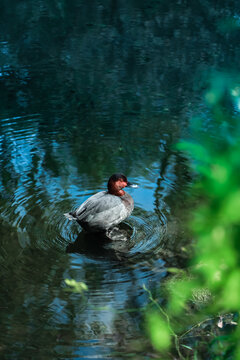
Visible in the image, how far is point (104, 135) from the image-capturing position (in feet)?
23.6

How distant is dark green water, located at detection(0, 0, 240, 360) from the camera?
3613mm

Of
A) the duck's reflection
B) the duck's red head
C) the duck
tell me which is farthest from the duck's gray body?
the duck's red head

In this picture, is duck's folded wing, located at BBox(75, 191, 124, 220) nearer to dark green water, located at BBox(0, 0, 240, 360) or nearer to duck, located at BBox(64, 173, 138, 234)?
duck, located at BBox(64, 173, 138, 234)

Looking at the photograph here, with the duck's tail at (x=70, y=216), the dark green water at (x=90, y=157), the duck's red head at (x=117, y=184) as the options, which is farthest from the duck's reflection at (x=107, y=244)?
the duck's red head at (x=117, y=184)

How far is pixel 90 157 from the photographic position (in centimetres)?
645

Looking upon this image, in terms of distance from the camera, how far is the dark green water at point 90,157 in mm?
3613

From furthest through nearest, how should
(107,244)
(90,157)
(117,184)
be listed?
(90,157), (117,184), (107,244)

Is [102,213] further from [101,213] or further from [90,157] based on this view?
[90,157]

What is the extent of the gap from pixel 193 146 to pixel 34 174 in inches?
193

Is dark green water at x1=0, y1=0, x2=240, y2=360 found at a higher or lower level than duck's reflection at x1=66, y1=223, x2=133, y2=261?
higher

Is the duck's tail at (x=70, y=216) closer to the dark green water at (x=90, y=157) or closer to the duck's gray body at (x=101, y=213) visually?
the duck's gray body at (x=101, y=213)

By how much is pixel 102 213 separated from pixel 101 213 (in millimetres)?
13

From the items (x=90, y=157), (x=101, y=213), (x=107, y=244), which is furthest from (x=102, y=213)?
(x=90, y=157)

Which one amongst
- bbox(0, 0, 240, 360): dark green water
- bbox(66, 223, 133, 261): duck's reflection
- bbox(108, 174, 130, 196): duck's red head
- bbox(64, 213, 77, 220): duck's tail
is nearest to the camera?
bbox(0, 0, 240, 360): dark green water
